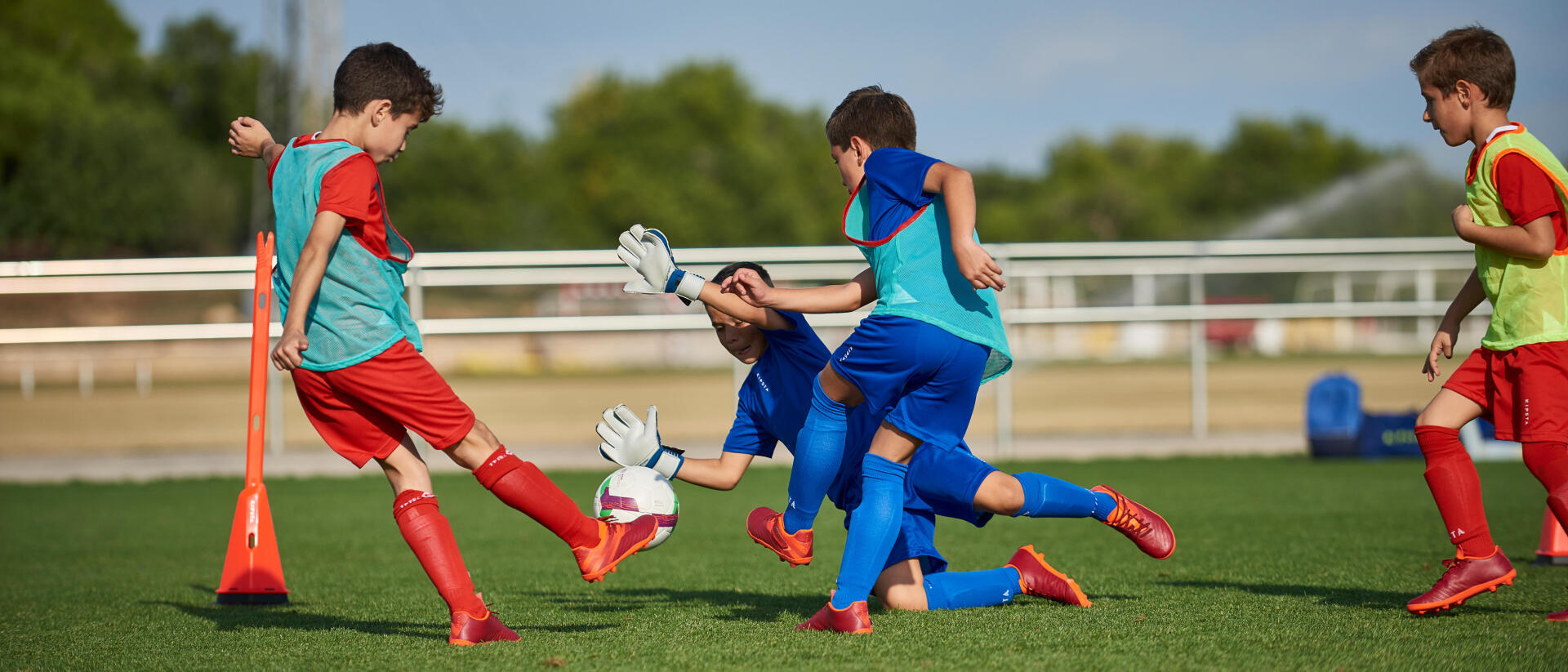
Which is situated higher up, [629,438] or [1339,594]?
[629,438]

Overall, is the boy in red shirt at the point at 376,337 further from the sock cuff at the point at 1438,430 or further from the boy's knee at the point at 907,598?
Answer: the sock cuff at the point at 1438,430

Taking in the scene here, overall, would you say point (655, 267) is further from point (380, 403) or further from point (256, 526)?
point (256, 526)

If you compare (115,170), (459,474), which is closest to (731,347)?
(459,474)

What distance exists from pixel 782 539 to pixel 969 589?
2.00ft

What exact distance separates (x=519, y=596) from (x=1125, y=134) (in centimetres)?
8418

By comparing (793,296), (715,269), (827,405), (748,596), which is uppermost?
(715,269)

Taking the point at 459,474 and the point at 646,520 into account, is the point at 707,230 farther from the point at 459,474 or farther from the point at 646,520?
the point at 646,520

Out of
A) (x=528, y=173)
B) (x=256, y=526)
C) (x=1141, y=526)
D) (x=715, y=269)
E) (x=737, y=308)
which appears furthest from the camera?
(x=528, y=173)

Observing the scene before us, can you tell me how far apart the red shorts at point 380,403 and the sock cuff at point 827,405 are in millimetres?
914

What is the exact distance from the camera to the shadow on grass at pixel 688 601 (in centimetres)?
366

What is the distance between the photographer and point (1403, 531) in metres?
5.25

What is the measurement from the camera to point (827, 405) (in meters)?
3.26

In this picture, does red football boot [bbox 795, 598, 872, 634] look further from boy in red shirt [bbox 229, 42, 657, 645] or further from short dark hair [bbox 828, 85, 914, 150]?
short dark hair [bbox 828, 85, 914, 150]

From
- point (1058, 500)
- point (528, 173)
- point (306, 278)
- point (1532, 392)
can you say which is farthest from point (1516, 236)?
point (528, 173)
